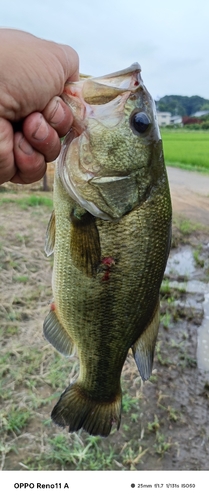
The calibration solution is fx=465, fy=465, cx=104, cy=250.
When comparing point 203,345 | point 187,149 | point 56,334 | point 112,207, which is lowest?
point 203,345

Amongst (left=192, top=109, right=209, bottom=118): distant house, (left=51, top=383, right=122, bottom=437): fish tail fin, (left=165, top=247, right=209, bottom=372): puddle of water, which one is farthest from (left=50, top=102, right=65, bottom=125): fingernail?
(left=192, top=109, right=209, bottom=118): distant house

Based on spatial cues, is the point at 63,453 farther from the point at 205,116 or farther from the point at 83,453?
the point at 205,116

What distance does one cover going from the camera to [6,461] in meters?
1.37

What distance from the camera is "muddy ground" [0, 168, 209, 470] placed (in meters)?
1.41

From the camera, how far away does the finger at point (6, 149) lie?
0.69m

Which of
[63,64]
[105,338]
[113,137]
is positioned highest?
[63,64]

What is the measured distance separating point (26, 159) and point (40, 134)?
59 mm

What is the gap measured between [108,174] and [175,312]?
1598mm

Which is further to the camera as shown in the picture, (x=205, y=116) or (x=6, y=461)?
(x=205, y=116)

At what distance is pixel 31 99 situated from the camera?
66cm

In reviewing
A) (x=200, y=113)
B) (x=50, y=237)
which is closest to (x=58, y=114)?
(x=50, y=237)

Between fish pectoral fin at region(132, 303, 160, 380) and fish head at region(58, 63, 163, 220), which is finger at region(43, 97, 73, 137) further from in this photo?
fish pectoral fin at region(132, 303, 160, 380)

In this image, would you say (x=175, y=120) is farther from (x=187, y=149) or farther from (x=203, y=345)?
(x=203, y=345)

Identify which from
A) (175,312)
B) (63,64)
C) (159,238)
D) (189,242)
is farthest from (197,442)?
(189,242)
